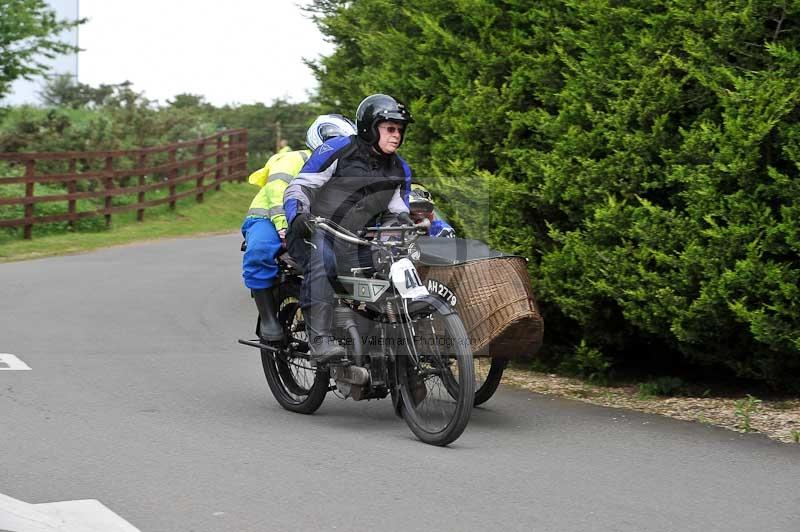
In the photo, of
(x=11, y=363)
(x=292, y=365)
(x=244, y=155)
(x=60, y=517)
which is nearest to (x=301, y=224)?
(x=292, y=365)

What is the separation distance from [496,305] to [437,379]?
1.96ft

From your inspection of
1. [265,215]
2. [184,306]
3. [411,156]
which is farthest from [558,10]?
[184,306]

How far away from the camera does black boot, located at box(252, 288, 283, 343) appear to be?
8555mm

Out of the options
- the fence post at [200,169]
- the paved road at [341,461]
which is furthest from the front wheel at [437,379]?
the fence post at [200,169]

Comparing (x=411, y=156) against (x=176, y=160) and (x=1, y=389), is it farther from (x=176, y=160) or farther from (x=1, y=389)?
(x=176, y=160)

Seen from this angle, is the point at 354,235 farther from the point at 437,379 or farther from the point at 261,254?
the point at 437,379

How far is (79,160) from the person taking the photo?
28.2 meters

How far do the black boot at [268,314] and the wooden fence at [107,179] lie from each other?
1536 centimetres

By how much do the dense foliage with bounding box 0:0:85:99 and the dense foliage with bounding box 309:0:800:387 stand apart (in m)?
19.0

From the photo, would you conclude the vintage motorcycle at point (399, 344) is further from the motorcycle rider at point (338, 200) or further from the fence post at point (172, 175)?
the fence post at point (172, 175)

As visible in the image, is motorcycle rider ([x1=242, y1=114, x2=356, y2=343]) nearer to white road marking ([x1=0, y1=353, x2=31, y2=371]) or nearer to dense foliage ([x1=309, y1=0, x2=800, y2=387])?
dense foliage ([x1=309, y1=0, x2=800, y2=387])

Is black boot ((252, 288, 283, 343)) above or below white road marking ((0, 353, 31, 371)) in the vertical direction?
above

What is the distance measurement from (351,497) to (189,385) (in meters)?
3.74

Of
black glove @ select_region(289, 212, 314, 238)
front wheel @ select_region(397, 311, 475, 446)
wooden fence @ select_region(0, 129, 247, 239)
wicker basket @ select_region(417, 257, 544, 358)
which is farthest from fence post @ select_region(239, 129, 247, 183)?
front wheel @ select_region(397, 311, 475, 446)
